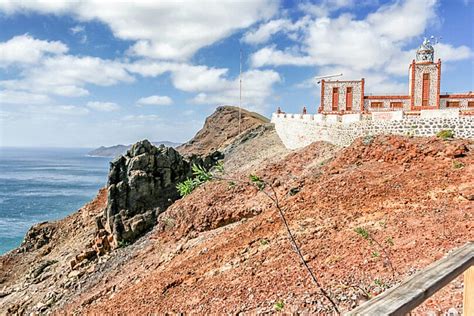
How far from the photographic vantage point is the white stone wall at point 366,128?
1570 centimetres

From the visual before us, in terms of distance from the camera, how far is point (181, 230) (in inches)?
672

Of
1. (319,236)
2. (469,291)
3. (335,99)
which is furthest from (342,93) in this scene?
(469,291)

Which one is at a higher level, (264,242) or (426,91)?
(426,91)

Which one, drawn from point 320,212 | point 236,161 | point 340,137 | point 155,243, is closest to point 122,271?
point 155,243

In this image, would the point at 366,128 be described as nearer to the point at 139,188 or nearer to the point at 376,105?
the point at 376,105

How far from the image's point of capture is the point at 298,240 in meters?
10.4

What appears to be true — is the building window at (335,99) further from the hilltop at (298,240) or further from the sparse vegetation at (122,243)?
the sparse vegetation at (122,243)

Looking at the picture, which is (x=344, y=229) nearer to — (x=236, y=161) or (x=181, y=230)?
(x=181, y=230)

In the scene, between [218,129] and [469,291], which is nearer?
[469,291]

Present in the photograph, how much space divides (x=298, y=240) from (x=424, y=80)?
21.2 m

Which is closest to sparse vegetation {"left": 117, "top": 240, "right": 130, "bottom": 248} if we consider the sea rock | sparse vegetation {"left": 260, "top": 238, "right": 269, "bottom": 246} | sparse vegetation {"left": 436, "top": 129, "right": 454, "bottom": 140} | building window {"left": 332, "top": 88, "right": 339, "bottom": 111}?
the sea rock

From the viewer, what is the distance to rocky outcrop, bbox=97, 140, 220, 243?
2133 centimetres

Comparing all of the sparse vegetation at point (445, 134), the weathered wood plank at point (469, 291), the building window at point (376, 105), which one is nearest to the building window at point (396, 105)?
the building window at point (376, 105)

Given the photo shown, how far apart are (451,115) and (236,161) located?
16830 mm
